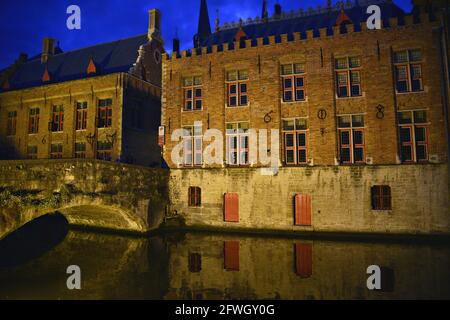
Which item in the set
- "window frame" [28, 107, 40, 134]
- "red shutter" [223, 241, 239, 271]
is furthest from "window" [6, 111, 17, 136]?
"red shutter" [223, 241, 239, 271]

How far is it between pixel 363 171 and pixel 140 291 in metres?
11.2

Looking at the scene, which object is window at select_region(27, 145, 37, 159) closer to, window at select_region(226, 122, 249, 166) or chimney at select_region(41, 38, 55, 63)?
chimney at select_region(41, 38, 55, 63)

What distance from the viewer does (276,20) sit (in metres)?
19.9

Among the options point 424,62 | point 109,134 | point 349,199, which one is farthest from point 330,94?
point 109,134

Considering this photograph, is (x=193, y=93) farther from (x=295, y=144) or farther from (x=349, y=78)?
(x=349, y=78)

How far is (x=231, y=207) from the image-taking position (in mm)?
16016

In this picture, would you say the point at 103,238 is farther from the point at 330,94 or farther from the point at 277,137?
the point at 330,94

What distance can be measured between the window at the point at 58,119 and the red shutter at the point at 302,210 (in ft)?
56.5

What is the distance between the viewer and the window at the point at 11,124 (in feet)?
76.0

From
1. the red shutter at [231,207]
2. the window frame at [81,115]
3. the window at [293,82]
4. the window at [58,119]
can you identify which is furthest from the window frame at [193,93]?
the window at [58,119]

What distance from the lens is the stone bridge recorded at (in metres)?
8.84

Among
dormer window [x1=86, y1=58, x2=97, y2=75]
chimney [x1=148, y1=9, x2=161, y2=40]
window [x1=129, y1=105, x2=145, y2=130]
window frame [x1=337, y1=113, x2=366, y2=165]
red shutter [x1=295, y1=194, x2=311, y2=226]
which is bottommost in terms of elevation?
red shutter [x1=295, y1=194, x2=311, y2=226]

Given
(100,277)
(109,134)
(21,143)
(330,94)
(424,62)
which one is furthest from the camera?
(21,143)

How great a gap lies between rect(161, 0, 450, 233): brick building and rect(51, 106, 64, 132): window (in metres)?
8.79
